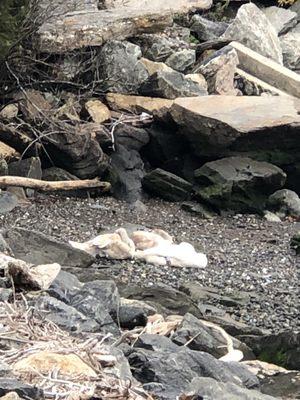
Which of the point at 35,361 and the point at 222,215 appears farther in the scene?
the point at 222,215

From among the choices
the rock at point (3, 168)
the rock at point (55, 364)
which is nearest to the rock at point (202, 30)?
the rock at point (3, 168)

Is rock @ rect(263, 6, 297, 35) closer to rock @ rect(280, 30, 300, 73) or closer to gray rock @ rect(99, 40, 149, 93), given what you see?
rock @ rect(280, 30, 300, 73)

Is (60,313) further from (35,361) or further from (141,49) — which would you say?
(141,49)

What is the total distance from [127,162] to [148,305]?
5.30 m

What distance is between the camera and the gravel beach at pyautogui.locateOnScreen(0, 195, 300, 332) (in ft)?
24.5

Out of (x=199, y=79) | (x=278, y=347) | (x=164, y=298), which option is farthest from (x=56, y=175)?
(x=278, y=347)

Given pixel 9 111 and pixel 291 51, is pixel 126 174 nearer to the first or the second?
pixel 9 111

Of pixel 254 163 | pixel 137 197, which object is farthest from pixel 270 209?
pixel 137 197

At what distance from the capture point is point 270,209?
1118 centimetres

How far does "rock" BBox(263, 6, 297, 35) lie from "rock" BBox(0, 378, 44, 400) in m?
14.4

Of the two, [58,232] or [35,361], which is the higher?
[35,361]

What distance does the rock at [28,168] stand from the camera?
1018 cm

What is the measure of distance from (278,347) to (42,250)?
2097 mm

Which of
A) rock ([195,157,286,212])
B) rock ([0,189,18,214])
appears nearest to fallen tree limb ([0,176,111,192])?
rock ([0,189,18,214])
